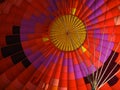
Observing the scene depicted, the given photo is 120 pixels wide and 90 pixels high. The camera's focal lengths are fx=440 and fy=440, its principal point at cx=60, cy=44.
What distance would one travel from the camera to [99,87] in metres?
12.5

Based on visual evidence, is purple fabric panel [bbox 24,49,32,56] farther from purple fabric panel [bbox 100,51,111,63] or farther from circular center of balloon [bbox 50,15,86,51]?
purple fabric panel [bbox 100,51,111,63]

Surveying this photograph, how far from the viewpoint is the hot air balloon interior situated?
12688 millimetres

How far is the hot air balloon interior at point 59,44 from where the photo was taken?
12.7m

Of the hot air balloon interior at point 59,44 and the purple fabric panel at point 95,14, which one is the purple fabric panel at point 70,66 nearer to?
the hot air balloon interior at point 59,44

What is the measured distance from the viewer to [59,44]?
12.9m

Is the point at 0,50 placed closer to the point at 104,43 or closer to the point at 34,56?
the point at 34,56

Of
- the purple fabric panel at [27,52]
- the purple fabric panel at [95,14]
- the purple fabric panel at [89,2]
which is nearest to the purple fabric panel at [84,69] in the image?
the purple fabric panel at [95,14]

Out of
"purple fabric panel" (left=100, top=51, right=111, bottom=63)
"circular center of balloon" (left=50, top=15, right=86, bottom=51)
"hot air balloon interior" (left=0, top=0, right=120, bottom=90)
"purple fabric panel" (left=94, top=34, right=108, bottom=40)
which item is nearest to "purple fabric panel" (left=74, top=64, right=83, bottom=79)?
"hot air balloon interior" (left=0, top=0, right=120, bottom=90)

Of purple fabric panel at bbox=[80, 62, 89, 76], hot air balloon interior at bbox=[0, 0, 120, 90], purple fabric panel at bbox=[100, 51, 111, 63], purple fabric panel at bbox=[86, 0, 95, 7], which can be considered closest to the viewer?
purple fabric panel at bbox=[86, 0, 95, 7]

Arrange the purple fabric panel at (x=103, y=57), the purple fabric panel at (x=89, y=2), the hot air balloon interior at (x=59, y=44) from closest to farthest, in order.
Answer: the purple fabric panel at (x=89, y=2) → the hot air balloon interior at (x=59, y=44) → the purple fabric panel at (x=103, y=57)

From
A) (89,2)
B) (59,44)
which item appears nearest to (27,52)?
(59,44)

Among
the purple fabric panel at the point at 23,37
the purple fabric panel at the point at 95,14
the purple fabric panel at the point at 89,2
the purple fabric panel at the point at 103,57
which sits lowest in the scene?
the purple fabric panel at the point at 103,57

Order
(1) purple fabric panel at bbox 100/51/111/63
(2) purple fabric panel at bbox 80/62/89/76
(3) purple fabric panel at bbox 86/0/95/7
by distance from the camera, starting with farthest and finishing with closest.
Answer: (2) purple fabric panel at bbox 80/62/89/76 → (1) purple fabric panel at bbox 100/51/111/63 → (3) purple fabric panel at bbox 86/0/95/7

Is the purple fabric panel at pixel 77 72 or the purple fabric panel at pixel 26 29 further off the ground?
the purple fabric panel at pixel 26 29
